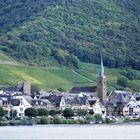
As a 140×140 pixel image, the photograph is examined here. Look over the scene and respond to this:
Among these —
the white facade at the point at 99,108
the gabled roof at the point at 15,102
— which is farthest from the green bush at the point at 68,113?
the white facade at the point at 99,108

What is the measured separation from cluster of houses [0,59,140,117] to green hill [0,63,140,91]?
496 inches

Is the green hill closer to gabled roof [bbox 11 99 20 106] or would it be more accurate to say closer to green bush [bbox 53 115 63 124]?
gabled roof [bbox 11 99 20 106]

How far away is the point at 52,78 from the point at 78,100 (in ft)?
119

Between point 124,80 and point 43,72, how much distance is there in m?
17.4

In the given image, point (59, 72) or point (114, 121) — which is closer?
point (114, 121)

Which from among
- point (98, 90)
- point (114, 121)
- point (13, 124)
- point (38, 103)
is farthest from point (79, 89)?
point (13, 124)

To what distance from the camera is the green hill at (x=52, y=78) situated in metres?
179

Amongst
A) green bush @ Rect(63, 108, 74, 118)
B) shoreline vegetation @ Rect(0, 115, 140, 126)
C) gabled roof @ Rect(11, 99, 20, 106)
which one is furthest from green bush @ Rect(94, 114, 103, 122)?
gabled roof @ Rect(11, 99, 20, 106)

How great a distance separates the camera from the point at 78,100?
148 metres

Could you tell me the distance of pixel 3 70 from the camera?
186m

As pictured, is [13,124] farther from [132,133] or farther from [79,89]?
[79,89]

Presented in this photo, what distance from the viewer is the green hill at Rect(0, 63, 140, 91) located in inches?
7062

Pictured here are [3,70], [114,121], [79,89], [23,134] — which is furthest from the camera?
[3,70]

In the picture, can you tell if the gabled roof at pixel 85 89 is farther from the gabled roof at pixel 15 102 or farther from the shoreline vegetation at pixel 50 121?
the shoreline vegetation at pixel 50 121
